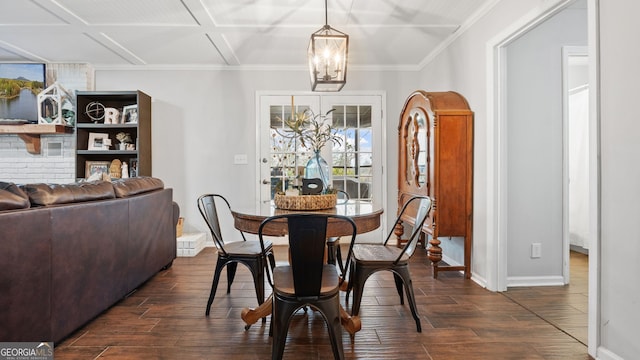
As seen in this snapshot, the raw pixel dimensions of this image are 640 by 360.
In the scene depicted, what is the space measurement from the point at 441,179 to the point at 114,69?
418cm

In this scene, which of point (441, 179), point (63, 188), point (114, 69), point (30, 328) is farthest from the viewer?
point (114, 69)

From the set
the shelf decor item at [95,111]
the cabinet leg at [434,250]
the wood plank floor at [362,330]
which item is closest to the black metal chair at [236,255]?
the wood plank floor at [362,330]

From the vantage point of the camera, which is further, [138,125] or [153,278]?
[138,125]

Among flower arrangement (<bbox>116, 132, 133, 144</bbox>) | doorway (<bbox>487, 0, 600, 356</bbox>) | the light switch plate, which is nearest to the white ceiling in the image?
doorway (<bbox>487, 0, 600, 356</bbox>)

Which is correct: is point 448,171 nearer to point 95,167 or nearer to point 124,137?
point 124,137

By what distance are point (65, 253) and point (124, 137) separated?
2.66 meters

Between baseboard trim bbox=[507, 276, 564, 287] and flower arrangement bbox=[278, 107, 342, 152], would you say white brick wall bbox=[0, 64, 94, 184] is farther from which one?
baseboard trim bbox=[507, 276, 564, 287]

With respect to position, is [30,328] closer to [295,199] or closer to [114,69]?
[295,199]

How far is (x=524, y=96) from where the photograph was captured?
2.76m

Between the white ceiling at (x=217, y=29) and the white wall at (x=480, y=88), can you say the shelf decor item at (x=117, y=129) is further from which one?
the white wall at (x=480, y=88)

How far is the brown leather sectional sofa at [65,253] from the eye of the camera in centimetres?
154

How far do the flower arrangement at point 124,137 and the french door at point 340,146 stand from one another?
160 centimetres

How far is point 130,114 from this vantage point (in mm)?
4070

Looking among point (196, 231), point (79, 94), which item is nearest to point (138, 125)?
point (79, 94)
